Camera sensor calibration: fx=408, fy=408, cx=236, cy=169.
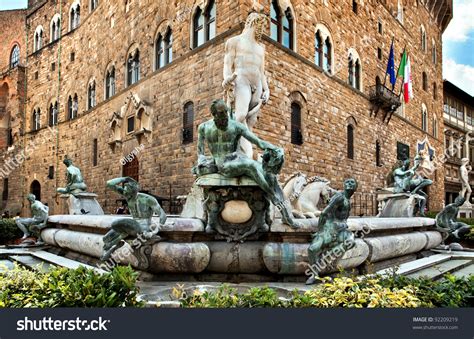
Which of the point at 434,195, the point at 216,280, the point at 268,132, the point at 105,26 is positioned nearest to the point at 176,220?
the point at 216,280

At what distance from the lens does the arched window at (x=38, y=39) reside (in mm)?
32188

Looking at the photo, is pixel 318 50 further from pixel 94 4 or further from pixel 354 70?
pixel 94 4

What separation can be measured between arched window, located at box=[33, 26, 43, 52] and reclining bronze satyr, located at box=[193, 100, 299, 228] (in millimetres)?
32254

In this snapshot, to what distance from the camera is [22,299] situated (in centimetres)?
265

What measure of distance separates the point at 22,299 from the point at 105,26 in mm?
23221

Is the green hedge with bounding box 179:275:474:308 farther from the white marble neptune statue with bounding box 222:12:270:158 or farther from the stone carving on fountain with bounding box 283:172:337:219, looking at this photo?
the white marble neptune statue with bounding box 222:12:270:158

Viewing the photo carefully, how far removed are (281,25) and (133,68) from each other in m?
8.51

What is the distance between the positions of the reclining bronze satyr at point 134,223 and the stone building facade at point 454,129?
106ft

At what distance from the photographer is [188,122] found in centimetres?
1574

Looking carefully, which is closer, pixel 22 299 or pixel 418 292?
pixel 22 299

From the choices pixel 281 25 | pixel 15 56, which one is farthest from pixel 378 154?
pixel 15 56

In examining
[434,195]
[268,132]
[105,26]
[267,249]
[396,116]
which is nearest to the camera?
[267,249]

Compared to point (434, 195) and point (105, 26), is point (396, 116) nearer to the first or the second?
point (434, 195)

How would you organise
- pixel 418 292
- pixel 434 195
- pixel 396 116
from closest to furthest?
pixel 418 292, pixel 396 116, pixel 434 195
